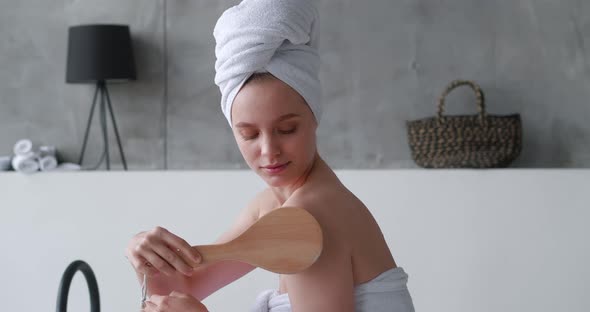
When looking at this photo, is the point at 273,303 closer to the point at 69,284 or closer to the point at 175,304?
the point at 175,304

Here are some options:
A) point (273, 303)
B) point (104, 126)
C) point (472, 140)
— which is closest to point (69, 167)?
point (104, 126)

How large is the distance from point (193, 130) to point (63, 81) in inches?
27.3

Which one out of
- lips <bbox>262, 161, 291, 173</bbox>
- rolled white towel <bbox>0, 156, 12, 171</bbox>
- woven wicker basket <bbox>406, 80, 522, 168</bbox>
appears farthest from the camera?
rolled white towel <bbox>0, 156, 12, 171</bbox>

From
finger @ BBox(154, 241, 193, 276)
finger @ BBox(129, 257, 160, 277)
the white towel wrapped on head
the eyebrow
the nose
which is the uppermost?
the white towel wrapped on head

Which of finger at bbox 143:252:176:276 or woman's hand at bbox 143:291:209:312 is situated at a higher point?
finger at bbox 143:252:176:276

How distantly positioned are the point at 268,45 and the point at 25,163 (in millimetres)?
2675

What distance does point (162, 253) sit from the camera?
96 centimetres

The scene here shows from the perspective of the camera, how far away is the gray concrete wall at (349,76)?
11.8ft

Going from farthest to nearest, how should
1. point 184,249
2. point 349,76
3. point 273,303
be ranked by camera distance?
1. point 349,76
2. point 273,303
3. point 184,249

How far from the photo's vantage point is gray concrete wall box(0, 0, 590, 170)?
361 centimetres

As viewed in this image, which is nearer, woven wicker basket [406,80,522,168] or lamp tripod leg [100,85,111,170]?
woven wicker basket [406,80,522,168]

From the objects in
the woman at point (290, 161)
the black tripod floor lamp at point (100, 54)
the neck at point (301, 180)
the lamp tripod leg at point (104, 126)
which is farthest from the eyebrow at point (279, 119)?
the lamp tripod leg at point (104, 126)

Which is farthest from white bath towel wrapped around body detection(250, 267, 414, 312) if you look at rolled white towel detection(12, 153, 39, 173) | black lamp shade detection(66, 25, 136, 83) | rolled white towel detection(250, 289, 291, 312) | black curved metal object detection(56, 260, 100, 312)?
black lamp shade detection(66, 25, 136, 83)

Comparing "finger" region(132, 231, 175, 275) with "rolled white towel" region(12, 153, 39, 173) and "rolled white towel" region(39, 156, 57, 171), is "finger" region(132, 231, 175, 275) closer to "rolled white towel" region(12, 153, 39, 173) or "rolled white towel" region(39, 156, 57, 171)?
"rolled white towel" region(12, 153, 39, 173)
